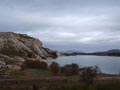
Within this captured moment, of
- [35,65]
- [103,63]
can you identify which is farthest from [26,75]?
[103,63]

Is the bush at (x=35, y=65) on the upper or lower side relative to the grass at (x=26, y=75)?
upper

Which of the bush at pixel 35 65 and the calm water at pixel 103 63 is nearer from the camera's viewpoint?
the bush at pixel 35 65

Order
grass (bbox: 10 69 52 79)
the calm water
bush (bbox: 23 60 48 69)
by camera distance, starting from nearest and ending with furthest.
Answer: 1. grass (bbox: 10 69 52 79)
2. bush (bbox: 23 60 48 69)
3. the calm water

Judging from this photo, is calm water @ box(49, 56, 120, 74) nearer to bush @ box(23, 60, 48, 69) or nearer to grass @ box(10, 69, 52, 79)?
bush @ box(23, 60, 48, 69)

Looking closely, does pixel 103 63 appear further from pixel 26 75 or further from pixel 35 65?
pixel 26 75

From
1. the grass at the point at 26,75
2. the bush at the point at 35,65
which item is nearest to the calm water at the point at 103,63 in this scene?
the bush at the point at 35,65

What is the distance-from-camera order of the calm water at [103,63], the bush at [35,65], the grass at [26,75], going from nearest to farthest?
1. the grass at [26,75]
2. the bush at [35,65]
3. the calm water at [103,63]

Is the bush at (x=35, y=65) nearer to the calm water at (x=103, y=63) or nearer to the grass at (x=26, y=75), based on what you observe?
the grass at (x=26, y=75)

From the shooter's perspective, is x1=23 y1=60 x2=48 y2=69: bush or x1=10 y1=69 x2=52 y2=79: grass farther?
x1=23 y1=60 x2=48 y2=69: bush

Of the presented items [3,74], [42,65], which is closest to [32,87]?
[3,74]

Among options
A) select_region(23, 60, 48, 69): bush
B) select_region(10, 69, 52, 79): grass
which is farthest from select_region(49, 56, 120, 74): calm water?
select_region(10, 69, 52, 79): grass

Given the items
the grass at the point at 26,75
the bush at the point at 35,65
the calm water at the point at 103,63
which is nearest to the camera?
the grass at the point at 26,75

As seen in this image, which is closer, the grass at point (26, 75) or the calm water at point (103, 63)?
the grass at point (26, 75)

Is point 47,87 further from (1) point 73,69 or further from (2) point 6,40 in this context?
(2) point 6,40
